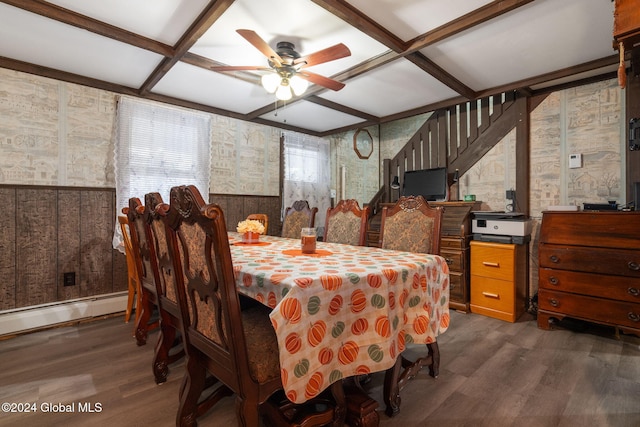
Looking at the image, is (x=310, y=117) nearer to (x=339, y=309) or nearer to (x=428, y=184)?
(x=428, y=184)

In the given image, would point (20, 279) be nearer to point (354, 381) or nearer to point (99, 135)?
point (99, 135)

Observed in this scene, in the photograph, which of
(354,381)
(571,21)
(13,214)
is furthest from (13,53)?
(571,21)

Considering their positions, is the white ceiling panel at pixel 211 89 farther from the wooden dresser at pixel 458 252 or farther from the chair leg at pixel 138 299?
the wooden dresser at pixel 458 252

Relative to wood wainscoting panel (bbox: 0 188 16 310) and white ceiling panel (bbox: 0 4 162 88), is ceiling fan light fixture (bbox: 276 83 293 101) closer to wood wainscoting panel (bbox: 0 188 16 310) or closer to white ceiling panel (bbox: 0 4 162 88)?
white ceiling panel (bbox: 0 4 162 88)

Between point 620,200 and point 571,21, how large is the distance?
1.69 metres

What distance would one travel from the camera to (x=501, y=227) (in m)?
2.88

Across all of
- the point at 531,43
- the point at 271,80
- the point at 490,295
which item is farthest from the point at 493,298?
the point at 271,80

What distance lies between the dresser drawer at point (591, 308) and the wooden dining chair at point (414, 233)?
55.4 inches

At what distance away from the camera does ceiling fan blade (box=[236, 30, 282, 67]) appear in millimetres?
Result: 1748

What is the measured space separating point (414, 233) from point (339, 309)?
1.11 metres

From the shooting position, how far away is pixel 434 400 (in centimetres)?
162

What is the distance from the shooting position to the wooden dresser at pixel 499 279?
9.10ft

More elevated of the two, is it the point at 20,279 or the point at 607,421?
the point at 20,279

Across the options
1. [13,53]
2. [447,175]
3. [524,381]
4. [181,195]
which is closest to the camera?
[181,195]
